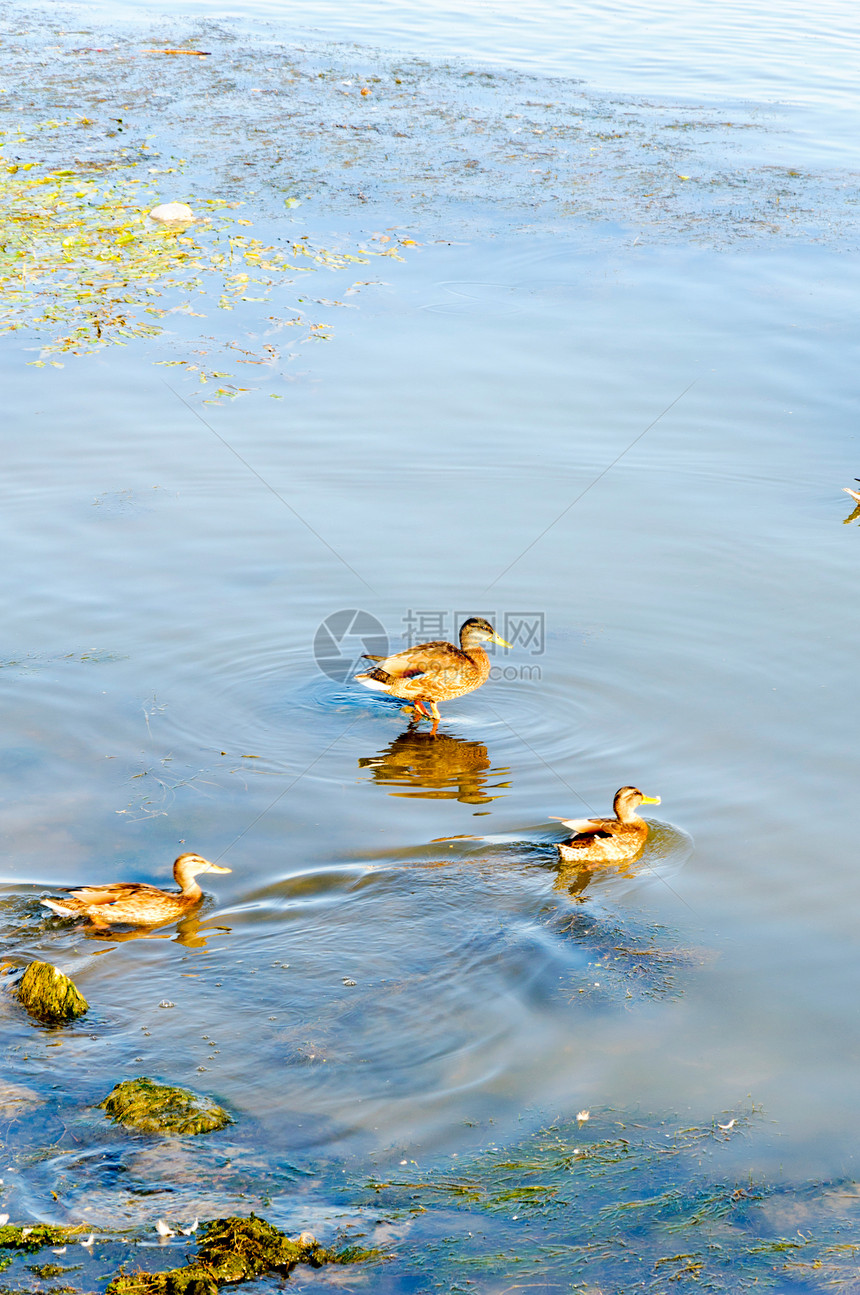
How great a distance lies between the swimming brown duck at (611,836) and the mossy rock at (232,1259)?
2.61 meters

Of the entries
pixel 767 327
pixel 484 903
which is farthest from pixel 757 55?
pixel 484 903

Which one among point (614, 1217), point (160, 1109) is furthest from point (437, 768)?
point (614, 1217)

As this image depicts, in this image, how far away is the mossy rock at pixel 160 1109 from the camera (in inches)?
158

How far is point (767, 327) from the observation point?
11.7 m

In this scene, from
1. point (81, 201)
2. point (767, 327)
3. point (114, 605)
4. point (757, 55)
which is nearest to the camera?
point (114, 605)

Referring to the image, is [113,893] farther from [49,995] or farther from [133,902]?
[49,995]

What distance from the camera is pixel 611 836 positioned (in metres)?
5.79

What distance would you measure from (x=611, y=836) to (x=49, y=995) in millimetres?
2774

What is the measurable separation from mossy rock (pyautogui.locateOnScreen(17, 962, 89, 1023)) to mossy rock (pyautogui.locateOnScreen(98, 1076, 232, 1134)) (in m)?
0.59

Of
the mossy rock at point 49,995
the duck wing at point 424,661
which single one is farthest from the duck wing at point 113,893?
the duck wing at point 424,661

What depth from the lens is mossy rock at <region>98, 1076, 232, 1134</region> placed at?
402 centimetres

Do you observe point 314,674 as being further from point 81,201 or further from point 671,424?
point 81,201

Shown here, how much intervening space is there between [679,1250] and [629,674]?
429cm

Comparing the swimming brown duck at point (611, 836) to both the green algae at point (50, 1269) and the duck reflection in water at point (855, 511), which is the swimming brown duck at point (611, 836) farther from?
the duck reflection in water at point (855, 511)
